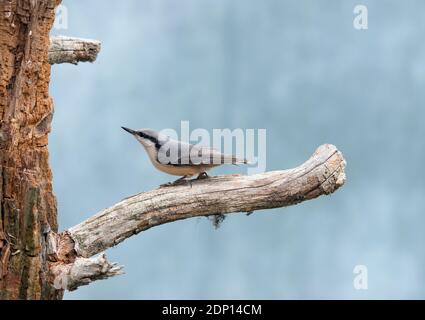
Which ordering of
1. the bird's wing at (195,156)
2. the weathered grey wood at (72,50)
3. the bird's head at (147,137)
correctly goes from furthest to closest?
the weathered grey wood at (72,50), the bird's head at (147,137), the bird's wing at (195,156)

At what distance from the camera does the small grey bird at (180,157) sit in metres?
7.08

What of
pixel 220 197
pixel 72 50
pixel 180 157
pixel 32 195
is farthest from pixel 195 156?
pixel 72 50

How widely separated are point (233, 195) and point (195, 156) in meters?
0.46

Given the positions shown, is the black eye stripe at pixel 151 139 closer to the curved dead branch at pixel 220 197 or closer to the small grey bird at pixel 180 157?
the small grey bird at pixel 180 157

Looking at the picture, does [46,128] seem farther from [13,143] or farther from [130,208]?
[130,208]

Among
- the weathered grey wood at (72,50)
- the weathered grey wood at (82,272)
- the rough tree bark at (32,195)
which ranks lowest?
the weathered grey wood at (82,272)

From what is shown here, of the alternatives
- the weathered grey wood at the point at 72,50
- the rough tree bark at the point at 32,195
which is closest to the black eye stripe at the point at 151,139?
the rough tree bark at the point at 32,195

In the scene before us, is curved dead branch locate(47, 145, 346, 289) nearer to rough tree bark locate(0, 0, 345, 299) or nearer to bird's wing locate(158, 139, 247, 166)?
rough tree bark locate(0, 0, 345, 299)

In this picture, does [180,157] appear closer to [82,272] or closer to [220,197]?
[220,197]

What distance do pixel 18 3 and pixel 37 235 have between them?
1764mm

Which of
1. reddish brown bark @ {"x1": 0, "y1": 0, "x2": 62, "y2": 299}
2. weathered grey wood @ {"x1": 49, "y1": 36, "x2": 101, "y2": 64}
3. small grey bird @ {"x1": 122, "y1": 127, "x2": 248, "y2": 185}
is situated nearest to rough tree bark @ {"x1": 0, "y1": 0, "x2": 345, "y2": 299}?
reddish brown bark @ {"x1": 0, "y1": 0, "x2": 62, "y2": 299}
